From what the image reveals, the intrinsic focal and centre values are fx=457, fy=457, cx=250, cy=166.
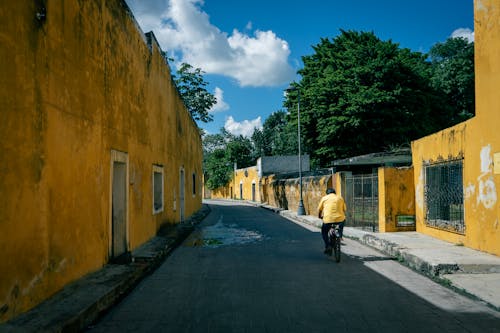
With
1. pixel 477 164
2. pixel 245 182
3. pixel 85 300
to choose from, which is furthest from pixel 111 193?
pixel 245 182

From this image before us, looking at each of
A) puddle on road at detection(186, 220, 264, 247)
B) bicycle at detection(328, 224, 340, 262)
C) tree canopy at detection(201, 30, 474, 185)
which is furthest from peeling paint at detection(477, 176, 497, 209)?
tree canopy at detection(201, 30, 474, 185)

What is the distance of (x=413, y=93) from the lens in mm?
28094

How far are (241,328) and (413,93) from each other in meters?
26.2

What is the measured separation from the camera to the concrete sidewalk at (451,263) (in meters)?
6.48

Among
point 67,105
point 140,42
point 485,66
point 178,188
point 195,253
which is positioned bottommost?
point 195,253

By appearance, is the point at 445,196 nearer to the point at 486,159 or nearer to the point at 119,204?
the point at 486,159

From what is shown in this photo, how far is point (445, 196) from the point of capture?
1128 centimetres

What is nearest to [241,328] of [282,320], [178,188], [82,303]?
[282,320]

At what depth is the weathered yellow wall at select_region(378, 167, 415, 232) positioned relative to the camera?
1319 cm

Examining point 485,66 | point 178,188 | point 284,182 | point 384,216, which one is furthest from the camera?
point 284,182

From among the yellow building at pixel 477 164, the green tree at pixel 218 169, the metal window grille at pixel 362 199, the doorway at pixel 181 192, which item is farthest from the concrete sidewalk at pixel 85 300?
the green tree at pixel 218 169

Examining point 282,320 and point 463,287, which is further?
point 463,287

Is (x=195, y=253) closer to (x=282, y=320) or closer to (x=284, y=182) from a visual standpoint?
(x=282, y=320)

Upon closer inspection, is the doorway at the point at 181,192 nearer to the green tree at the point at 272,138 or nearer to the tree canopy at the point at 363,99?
the tree canopy at the point at 363,99
